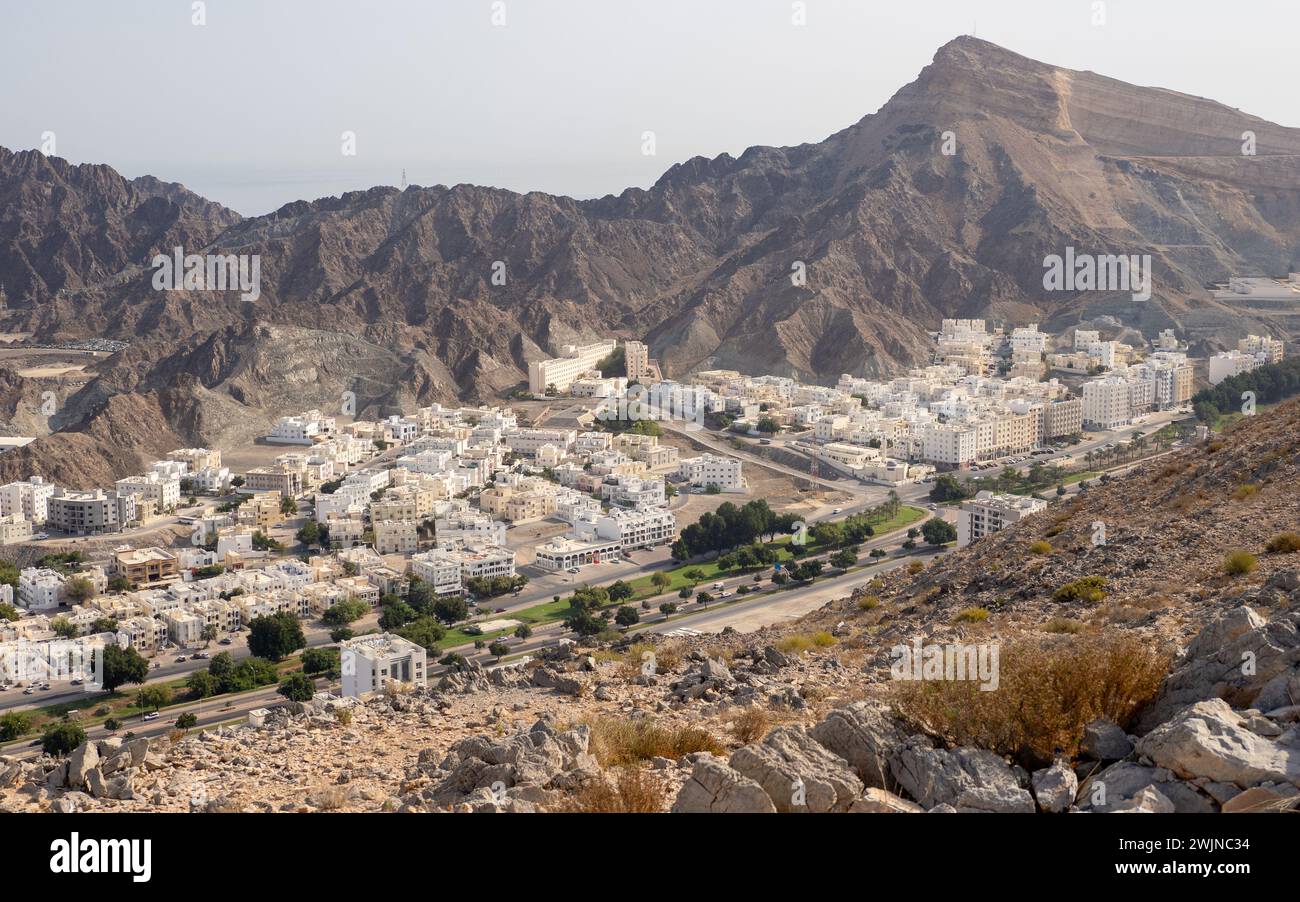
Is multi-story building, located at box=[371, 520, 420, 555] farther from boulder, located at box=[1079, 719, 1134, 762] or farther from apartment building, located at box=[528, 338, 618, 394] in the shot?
boulder, located at box=[1079, 719, 1134, 762]

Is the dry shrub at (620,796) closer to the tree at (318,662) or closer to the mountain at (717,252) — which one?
the tree at (318,662)

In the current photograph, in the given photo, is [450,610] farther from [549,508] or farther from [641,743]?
[641,743]

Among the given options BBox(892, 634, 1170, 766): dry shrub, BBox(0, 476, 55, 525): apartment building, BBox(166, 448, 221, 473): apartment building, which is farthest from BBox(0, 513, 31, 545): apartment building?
BBox(892, 634, 1170, 766): dry shrub

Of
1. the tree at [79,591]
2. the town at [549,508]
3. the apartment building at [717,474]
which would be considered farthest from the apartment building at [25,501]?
the apartment building at [717,474]

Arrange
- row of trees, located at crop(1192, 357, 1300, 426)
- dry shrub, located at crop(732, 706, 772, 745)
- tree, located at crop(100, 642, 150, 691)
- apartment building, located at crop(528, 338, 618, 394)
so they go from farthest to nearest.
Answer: apartment building, located at crop(528, 338, 618, 394) → row of trees, located at crop(1192, 357, 1300, 426) → tree, located at crop(100, 642, 150, 691) → dry shrub, located at crop(732, 706, 772, 745)

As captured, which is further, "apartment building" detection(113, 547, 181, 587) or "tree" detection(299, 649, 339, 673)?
"apartment building" detection(113, 547, 181, 587)

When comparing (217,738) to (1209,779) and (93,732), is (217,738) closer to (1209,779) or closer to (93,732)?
(1209,779)
